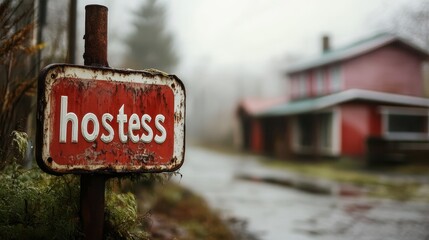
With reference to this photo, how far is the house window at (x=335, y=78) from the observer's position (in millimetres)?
25922

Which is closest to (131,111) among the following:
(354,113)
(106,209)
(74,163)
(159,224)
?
(74,163)

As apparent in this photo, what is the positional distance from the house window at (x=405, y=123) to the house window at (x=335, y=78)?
3545mm

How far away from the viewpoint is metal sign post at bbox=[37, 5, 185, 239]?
216cm

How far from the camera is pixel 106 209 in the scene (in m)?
2.67

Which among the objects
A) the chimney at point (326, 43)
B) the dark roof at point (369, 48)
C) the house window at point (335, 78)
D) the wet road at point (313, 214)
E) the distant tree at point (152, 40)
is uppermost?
the distant tree at point (152, 40)

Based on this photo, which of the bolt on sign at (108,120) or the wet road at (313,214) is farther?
the wet road at (313,214)

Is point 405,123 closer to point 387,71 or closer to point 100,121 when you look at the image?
point 387,71

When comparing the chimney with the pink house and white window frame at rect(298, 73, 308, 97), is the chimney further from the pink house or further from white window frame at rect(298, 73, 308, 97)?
white window frame at rect(298, 73, 308, 97)

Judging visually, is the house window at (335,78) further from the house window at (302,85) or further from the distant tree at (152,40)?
the distant tree at (152,40)

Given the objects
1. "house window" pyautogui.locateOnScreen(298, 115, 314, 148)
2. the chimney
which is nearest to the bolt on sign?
"house window" pyautogui.locateOnScreen(298, 115, 314, 148)

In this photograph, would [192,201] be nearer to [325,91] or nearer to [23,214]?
[23,214]

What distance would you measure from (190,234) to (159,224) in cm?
50

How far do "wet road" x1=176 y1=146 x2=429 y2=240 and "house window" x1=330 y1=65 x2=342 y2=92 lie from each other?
1379 cm

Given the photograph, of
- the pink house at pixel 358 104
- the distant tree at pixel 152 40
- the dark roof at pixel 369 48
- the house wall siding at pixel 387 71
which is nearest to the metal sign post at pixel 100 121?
the pink house at pixel 358 104
